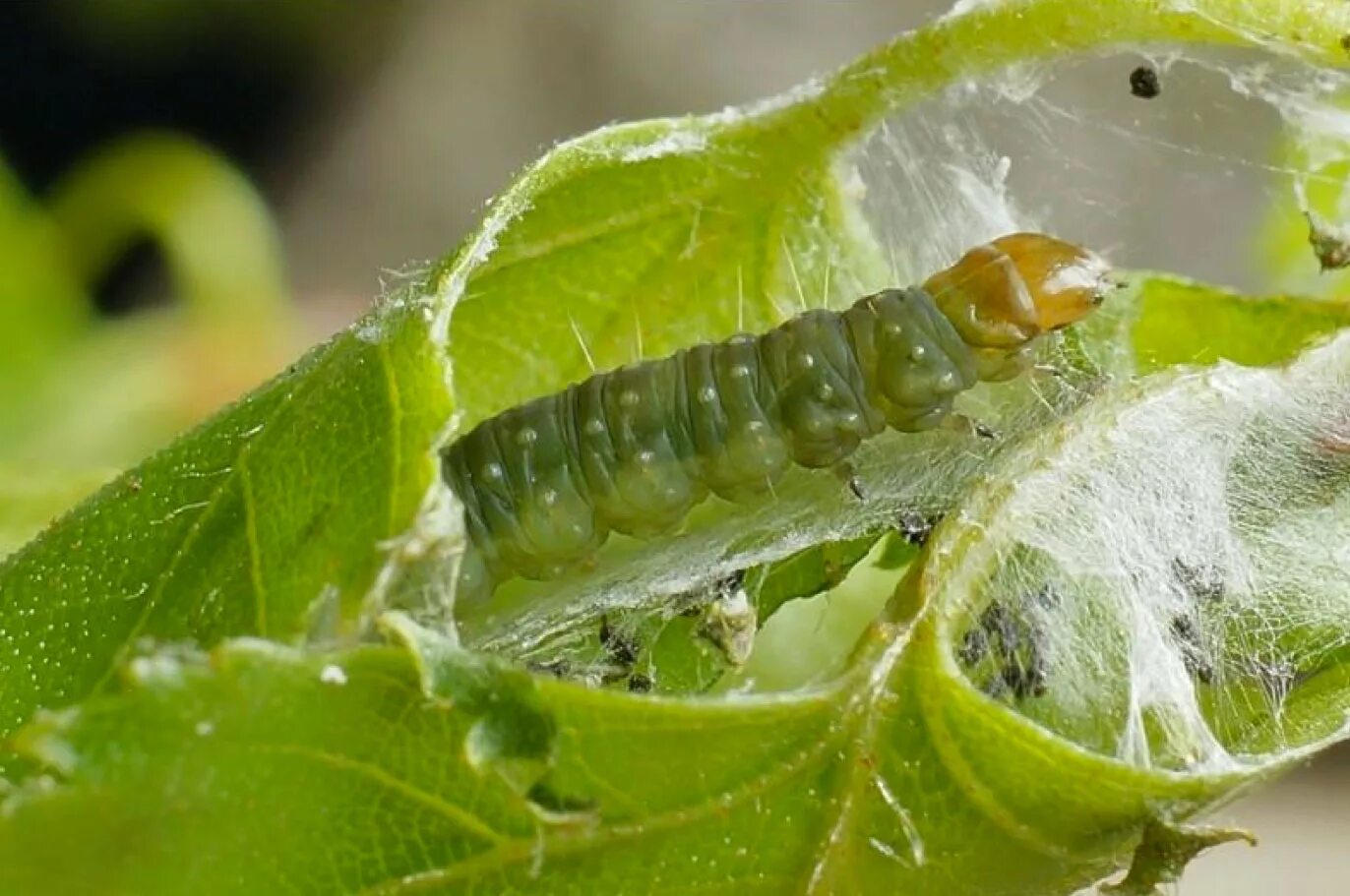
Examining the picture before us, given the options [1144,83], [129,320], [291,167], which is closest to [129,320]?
[129,320]

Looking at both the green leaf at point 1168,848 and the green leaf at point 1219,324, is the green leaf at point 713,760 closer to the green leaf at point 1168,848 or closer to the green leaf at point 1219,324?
the green leaf at point 1168,848

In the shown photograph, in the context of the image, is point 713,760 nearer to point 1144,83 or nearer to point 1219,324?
point 1219,324

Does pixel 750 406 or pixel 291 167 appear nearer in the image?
pixel 750 406

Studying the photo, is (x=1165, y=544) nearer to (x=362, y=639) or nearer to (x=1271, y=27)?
(x=1271, y=27)

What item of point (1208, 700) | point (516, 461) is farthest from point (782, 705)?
point (516, 461)

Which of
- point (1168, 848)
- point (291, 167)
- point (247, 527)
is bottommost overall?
point (1168, 848)

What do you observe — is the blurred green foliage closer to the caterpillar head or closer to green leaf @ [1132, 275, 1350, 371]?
the caterpillar head

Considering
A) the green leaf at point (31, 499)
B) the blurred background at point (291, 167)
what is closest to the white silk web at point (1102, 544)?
the green leaf at point (31, 499)

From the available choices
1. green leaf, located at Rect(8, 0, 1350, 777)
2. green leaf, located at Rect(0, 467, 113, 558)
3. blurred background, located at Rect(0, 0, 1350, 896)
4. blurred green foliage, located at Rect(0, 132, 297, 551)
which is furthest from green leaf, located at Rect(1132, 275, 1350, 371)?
blurred green foliage, located at Rect(0, 132, 297, 551)
